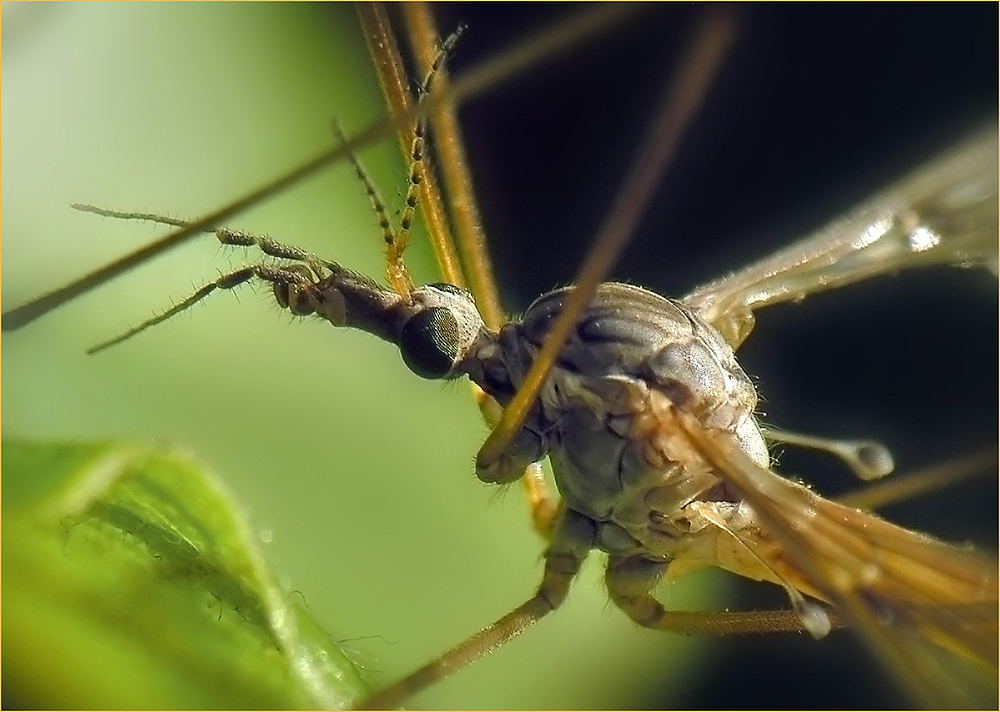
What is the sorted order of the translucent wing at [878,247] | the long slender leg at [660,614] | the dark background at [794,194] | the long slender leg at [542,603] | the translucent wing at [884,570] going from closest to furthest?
the translucent wing at [884,570]
the long slender leg at [542,603]
the long slender leg at [660,614]
the translucent wing at [878,247]
the dark background at [794,194]

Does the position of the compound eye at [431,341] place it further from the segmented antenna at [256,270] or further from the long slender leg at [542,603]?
the long slender leg at [542,603]

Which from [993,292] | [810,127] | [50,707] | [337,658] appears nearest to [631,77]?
[810,127]

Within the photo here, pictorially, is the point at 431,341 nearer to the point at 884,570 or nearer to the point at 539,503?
the point at 539,503

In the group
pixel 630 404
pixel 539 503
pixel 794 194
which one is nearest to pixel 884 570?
pixel 630 404

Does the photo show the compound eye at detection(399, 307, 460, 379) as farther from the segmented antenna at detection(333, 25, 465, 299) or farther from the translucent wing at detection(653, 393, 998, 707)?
the translucent wing at detection(653, 393, 998, 707)

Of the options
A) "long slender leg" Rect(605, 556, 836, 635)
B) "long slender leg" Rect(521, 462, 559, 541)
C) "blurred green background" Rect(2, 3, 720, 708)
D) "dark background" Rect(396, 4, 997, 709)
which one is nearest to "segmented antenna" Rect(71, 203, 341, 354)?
"blurred green background" Rect(2, 3, 720, 708)

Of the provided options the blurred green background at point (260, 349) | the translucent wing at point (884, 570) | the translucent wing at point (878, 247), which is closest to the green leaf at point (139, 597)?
the blurred green background at point (260, 349)

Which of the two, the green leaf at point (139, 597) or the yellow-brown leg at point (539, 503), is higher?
→ the yellow-brown leg at point (539, 503)

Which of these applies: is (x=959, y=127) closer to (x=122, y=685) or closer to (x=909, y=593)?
→ (x=909, y=593)
